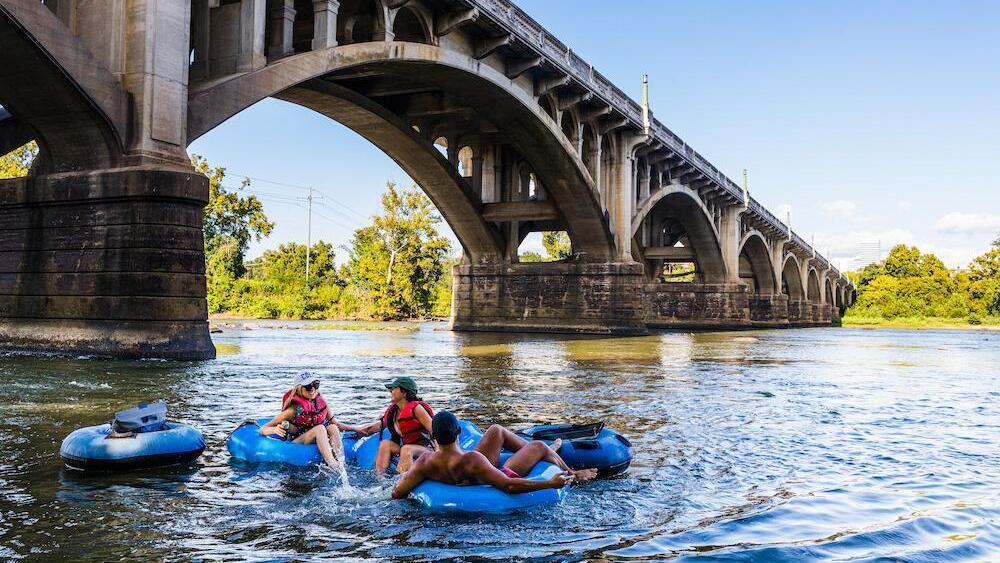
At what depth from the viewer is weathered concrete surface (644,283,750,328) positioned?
5719cm

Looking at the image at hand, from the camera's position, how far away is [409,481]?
6539 millimetres

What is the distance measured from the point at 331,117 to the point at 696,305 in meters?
34.6

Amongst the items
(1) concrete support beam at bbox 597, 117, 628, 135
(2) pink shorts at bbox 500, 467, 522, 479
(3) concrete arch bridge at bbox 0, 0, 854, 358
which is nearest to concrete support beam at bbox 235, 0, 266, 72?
(3) concrete arch bridge at bbox 0, 0, 854, 358

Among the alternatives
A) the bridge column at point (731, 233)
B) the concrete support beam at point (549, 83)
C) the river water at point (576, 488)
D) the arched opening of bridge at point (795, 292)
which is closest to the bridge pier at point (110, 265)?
the river water at point (576, 488)

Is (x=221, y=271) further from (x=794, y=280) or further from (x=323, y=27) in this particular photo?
(x=794, y=280)

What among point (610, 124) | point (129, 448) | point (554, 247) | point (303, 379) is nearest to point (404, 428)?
point (303, 379)

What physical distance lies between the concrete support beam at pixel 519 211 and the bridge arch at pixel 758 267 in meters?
35.1

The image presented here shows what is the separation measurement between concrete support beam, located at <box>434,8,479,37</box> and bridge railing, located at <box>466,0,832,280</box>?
11.5 inches

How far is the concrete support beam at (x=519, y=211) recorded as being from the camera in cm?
3719

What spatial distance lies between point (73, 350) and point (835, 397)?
1344 centimetres

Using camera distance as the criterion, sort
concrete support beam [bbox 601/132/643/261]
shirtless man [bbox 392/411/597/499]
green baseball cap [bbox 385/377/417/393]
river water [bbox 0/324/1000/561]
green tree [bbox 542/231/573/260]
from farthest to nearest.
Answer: green tree [bbox 542/231/573/260], concrete support beam [bbox 601/132/643/261], green baseball cap [bbox 385/377/417/393], shirtless man [bbox 392/411/597/499], river water [bbox 0/324/1000/561]

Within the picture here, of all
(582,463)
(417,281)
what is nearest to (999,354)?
(582,463)

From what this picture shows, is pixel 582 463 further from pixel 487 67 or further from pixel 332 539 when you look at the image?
pixel 487 67

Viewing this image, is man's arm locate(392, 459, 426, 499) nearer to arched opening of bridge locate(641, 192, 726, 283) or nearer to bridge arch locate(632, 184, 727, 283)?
bridge arch locate(632, 184, 727, 283)
